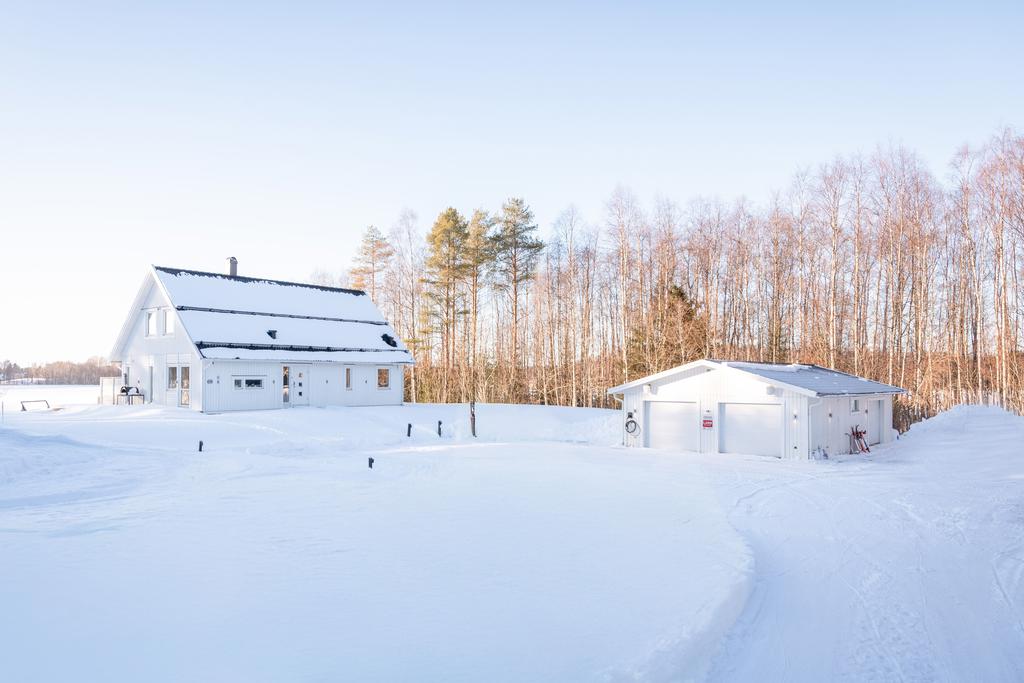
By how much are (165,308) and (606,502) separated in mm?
24883

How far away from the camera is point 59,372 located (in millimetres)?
84438

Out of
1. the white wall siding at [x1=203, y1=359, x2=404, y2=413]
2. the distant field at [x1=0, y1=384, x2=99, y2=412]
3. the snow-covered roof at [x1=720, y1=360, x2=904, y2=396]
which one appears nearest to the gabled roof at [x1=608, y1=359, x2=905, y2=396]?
the snow-covered roof at [x1=720, y1=360, x2=904, y2=396]

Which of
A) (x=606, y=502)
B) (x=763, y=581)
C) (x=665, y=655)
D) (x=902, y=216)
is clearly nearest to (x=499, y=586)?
(x=665, y=655)

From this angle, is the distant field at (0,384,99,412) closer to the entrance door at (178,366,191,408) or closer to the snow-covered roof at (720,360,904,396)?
the entrance door at (178,366,191,408)

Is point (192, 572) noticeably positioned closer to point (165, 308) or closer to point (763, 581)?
point (763, 581)

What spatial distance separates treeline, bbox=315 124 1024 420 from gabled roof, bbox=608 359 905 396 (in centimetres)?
706

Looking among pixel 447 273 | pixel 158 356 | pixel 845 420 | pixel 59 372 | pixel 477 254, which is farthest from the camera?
pixel 59 372

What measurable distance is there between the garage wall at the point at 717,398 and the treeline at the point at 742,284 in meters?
10.0

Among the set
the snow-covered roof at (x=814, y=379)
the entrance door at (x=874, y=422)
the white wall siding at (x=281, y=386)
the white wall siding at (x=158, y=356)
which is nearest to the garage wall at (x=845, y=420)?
the entrance door at (x=874, y=422)

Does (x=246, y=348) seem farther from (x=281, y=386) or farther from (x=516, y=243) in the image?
(x=516, y=243)

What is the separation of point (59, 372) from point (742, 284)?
8829 cm

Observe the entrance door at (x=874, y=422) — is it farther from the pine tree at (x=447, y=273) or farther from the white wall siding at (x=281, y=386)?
the pine tree at (x=447, y=273)

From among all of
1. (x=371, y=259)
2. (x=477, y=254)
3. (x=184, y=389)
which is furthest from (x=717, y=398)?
(x=371, y=259)

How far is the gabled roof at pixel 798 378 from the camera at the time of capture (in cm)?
1997
